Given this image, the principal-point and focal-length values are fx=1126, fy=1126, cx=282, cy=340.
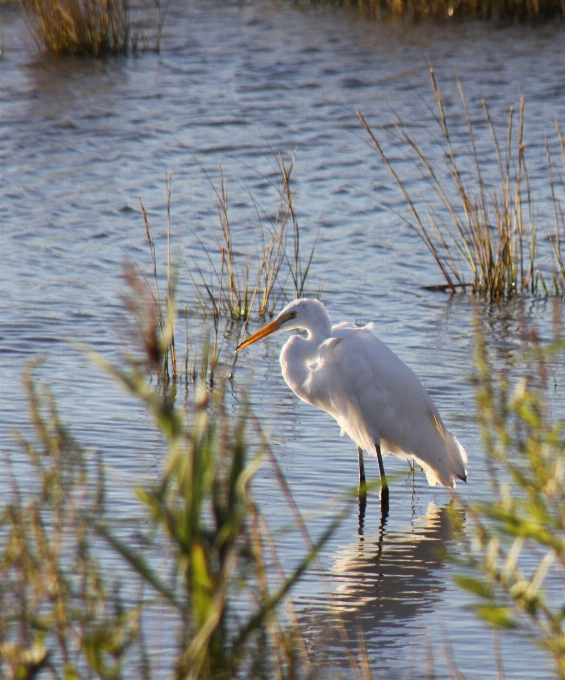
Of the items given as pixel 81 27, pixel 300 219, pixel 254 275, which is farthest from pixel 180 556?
pixel 81 27

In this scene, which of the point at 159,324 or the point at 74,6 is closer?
the point at 159,324

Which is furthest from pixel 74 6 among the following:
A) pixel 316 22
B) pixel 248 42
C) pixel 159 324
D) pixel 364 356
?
pixel 364 356

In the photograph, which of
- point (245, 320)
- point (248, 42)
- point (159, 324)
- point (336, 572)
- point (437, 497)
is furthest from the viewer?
point (248, 42)

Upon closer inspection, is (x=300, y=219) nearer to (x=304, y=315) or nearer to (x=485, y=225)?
(x=485, y=225)

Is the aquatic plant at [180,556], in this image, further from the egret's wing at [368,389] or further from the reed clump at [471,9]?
the reed clump at [471,9]

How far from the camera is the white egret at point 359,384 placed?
16.1 feet

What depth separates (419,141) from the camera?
428 inches

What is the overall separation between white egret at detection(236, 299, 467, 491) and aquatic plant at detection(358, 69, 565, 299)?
108cm

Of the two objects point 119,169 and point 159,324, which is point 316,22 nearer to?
point 119,169

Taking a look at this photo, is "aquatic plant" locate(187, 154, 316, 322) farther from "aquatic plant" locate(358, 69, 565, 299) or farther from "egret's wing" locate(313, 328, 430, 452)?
"egret's wing" locate(313, 328, 430, 452)

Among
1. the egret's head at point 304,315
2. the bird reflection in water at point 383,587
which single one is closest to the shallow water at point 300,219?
the bird reflection in water at point 383,587

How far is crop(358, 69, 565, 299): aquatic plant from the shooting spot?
21.8 feet

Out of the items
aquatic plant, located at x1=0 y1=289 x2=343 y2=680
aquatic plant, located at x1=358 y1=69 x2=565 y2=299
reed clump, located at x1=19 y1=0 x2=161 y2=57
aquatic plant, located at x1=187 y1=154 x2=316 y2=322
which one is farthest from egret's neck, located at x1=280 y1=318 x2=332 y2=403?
reed clump, located at x1=19 y1=0 x2=161 y2=57

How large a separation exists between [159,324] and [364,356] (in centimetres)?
111
